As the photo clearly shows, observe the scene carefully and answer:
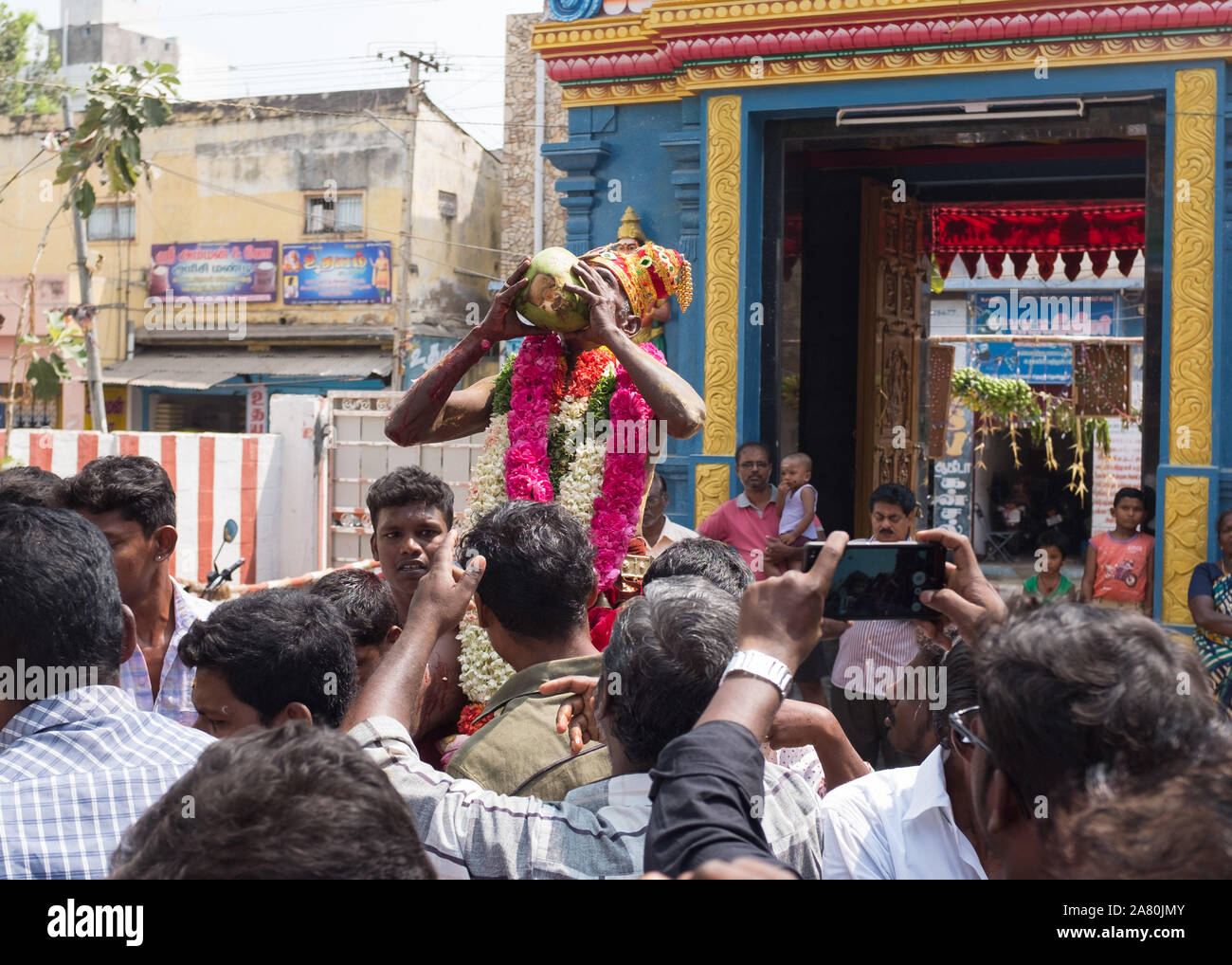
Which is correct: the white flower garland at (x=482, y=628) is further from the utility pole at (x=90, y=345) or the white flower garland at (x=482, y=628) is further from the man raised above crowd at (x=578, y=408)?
the utility pole at (x=90, y=345)

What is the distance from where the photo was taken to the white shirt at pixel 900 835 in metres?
1.94

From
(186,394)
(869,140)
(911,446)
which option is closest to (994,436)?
(911,446)

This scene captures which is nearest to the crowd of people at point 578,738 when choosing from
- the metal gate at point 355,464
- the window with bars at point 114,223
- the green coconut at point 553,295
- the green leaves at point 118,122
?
the green coconut at point 553,295

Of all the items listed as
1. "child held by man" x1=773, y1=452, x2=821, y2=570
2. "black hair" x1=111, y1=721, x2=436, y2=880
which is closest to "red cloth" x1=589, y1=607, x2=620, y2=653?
"black hair" x1=111, y1=721, x2=436, y2=880

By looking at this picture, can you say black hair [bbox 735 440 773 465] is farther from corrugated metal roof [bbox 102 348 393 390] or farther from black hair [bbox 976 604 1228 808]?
corrugated metal roof [bbox 102 348 393 390]

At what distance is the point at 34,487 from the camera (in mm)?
3516

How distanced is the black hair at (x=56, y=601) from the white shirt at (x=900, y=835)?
1.19 m

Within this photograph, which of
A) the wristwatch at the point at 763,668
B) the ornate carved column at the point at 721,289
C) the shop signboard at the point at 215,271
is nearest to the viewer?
the wristwatch at the point at 763,668

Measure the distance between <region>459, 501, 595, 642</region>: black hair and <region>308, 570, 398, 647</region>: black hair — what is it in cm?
54

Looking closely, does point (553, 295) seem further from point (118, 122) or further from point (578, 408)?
point (118, 122)

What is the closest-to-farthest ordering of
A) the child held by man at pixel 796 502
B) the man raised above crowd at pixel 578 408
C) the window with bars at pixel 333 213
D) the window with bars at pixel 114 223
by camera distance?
the man raised above crowd at pixel 578 408
the child held by man at pixel 796 502
the window with bars at pixel 333 213
the window with bars at pixel 114 223

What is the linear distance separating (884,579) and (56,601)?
1314 millimetres

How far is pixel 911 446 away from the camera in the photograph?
11172mm
